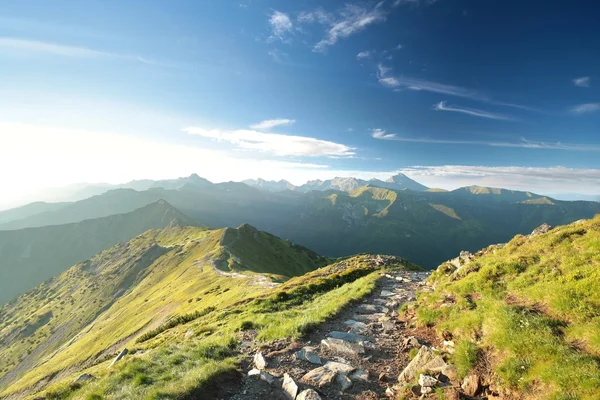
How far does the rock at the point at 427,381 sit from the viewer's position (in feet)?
33.7

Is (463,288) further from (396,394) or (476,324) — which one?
(396,394)

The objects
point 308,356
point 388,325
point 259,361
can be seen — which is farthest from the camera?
point 388,325

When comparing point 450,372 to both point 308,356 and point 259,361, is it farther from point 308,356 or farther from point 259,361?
point 259,361

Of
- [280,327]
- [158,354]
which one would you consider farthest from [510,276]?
[158,354]

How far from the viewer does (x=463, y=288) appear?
59.0 ft

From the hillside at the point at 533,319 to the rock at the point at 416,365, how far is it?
1189 mm

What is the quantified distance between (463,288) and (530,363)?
29.3 ft

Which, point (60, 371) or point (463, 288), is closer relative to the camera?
point (463, 288)

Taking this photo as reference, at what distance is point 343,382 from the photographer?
1112cm

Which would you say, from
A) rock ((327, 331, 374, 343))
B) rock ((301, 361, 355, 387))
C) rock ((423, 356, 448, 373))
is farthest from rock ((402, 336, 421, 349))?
rock ((301, 361, 355, 387))

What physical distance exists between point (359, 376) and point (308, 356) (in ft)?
8.43

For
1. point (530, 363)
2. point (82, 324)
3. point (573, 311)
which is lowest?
point (82, 324)

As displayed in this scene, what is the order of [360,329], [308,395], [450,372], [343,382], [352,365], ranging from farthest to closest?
[360,329]
[352,365]
[343,382]
[450,372]
[308,395]

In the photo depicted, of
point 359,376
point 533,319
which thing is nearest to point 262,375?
point 359,376
